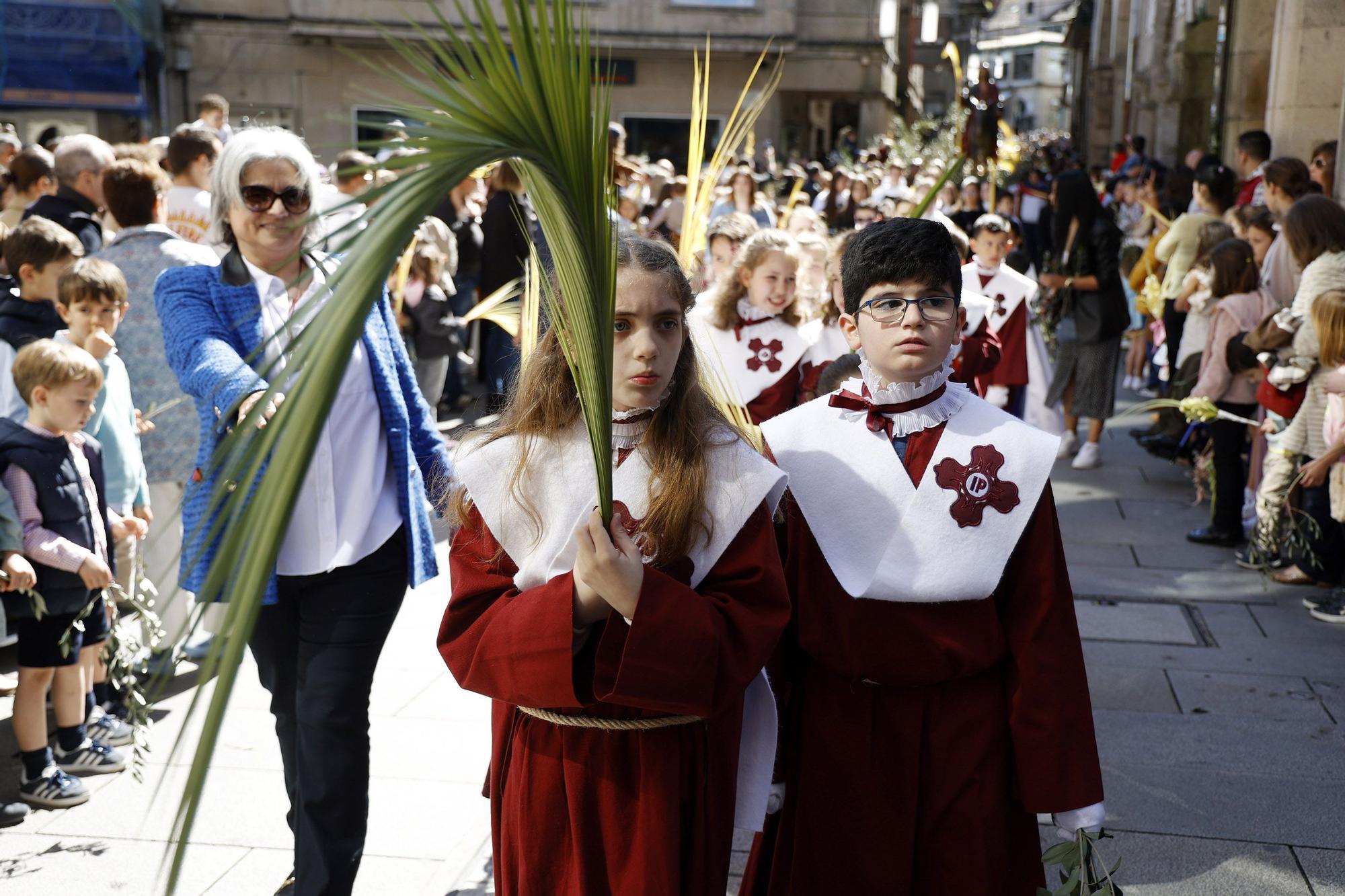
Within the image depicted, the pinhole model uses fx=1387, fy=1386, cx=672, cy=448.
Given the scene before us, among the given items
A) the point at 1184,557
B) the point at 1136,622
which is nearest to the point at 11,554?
the point at 1136,622

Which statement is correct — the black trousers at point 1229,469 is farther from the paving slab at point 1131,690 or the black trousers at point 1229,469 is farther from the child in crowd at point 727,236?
the child in crowd at point 727,236


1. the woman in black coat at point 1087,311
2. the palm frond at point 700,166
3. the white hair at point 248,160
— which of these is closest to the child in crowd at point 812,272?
the palm frond at point 700,166

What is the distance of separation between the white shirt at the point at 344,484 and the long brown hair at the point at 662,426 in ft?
2.57

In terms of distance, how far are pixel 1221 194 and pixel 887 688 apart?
8.28 meters

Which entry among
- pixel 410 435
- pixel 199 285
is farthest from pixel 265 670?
pixel 199 285

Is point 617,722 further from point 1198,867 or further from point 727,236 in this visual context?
point 727,236

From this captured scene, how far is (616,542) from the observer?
6.97ft

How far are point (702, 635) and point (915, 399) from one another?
30.8 inches

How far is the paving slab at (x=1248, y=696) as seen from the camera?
4.96 metres

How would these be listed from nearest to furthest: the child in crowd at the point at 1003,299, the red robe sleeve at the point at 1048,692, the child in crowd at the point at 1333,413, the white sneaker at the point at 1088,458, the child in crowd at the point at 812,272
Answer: the red robe sleeve at the point at 1048,692, the child in crowd at the point at 812,272, the child in crowd at the point at 1333,413, the child in crowd at the point at 1003,299, the white sneaker at the point at 1088,458

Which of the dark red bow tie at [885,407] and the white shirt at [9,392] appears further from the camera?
the white shirt at [9,392]

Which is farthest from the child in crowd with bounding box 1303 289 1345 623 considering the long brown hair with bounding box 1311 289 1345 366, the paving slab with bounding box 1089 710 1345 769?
the paving slab with bounding box 1089 710 1345 769

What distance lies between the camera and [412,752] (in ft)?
15.1

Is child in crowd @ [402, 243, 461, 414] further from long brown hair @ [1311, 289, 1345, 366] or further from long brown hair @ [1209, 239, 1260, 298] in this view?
long brown hair @ [1311, 289, 1345, 366]
